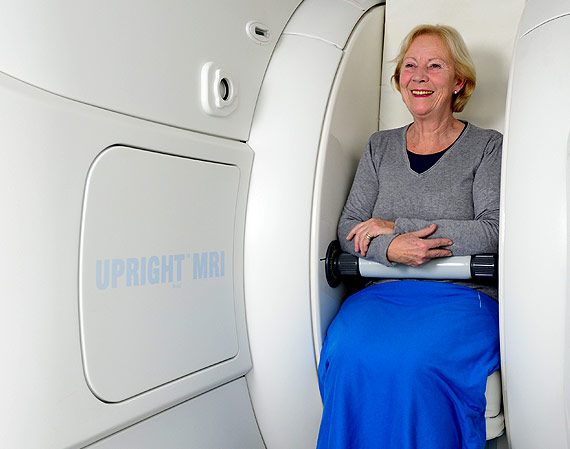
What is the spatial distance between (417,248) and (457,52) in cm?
64

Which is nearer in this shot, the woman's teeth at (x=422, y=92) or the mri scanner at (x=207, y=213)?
the mri scanner at (x=207, y=213)

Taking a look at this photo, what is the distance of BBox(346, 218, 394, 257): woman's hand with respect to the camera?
163cm

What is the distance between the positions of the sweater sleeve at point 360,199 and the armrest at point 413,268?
0.03 meters

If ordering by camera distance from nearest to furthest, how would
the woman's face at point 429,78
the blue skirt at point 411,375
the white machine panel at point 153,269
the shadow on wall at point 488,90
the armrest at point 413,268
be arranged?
the white machine panel at point 153,269 → the blue skirt at point 411,375 → the armrest at point 413,268 → the woman's face at point 429,78 → the shadow on wall at point 488,90

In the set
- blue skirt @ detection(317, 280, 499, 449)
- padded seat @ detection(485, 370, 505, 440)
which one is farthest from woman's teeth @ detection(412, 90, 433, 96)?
padded seat @ detection(485, 370, 505, 440)

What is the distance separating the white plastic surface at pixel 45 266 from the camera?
0.95 metres

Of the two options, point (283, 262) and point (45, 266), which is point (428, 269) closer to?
point (283, 262)

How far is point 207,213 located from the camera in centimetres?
142

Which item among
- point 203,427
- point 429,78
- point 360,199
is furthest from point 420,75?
point 203,427

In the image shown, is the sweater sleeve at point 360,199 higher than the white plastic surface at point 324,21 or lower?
lower

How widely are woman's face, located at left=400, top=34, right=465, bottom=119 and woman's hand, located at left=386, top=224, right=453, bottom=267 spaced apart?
1.29 ft

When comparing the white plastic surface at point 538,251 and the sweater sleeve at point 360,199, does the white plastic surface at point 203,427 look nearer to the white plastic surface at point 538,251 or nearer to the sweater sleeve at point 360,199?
the sweater sleeve at point 360,199

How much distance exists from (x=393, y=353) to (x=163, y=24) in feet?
2.82

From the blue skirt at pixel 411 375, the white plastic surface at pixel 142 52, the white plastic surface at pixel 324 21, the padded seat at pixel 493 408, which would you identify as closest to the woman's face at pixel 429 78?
the white plastic surface at pixel 324 21
